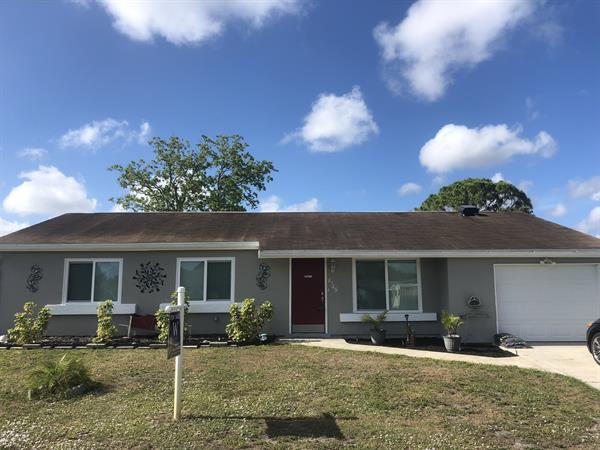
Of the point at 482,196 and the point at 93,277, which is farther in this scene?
the point at 482,196

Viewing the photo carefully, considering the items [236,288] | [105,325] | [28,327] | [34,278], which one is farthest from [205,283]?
[34,278]

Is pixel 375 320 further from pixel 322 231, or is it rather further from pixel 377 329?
pixel 322 231

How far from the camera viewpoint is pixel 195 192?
32.7 meters

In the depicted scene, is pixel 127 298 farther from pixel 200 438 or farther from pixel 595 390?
pixel 595 390

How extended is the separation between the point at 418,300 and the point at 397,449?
26.4 ft

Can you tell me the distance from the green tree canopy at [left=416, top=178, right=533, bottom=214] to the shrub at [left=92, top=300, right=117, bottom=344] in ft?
105

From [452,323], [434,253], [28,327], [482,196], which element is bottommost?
[28,327]

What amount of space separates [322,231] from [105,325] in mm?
6828

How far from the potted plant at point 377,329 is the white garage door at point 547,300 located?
10.8 feet

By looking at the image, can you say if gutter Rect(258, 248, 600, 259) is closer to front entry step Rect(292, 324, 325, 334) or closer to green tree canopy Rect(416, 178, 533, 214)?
front entry step Rect(292, 324, 325, 334)

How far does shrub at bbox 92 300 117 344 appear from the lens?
11.1 m

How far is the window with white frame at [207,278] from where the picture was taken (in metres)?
12.6

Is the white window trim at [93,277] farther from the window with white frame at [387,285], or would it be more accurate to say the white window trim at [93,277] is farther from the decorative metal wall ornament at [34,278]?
the window with white frame at [387,285]

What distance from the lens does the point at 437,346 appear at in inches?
430
